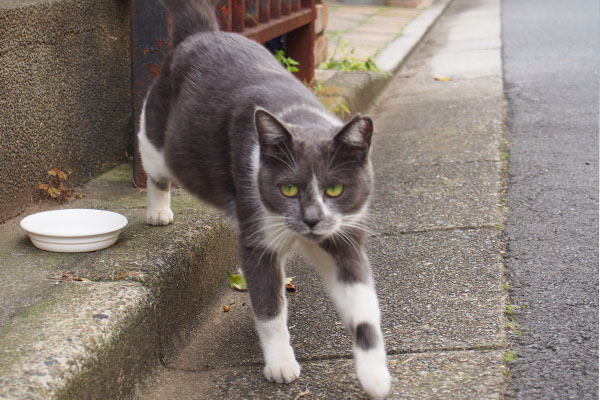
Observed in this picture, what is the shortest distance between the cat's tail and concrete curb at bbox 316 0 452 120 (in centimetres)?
153

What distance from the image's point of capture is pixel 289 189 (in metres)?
2.21

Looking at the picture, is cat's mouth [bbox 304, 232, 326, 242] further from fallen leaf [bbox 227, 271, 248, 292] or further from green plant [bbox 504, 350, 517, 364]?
fallen leaf [bbox 227, 271, 248, 292]

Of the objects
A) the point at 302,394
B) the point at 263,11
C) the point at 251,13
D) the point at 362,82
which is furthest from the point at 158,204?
the point at 362,82

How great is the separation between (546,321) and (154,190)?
158cm

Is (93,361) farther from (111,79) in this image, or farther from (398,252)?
(111,79)

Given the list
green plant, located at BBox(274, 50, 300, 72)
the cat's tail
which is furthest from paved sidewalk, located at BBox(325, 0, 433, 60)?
the cat's tail

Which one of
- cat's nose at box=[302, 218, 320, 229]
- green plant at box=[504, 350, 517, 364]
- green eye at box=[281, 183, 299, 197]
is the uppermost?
green eye at box=[281, 183, 299, 197]

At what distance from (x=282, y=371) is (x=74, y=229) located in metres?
1.05

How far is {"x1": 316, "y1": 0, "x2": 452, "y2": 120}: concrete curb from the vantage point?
4930 mm

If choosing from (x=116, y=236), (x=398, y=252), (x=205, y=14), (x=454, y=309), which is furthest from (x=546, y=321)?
(x=205, y=14)

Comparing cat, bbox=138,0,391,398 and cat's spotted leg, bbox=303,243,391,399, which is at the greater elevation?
cat, bbox=138,0,391,398

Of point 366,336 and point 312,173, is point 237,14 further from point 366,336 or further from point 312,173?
point 366,336

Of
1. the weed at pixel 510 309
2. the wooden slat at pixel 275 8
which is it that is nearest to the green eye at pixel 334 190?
the weed at pixel 510 309

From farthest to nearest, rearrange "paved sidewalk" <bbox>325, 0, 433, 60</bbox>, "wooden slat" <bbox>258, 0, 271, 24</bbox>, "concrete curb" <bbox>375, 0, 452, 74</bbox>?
"paved sidewalk" <bbox>325, 0, 433, 60</bbox> < "concrete curb" <bbox>375, 0, 452, 74</bbox> < "wooden slat" <bbox>258, 0, 271, 24</bbox>
